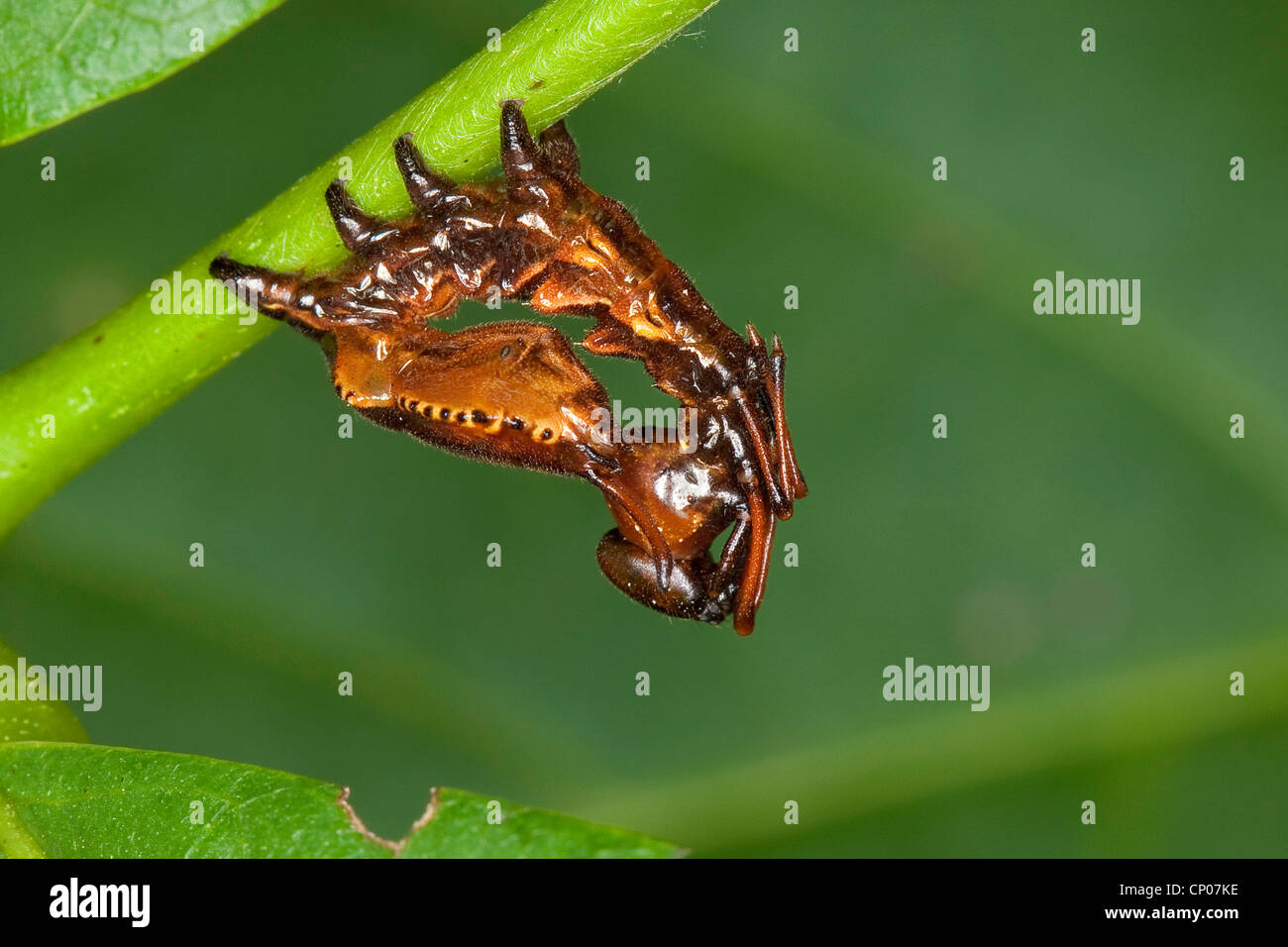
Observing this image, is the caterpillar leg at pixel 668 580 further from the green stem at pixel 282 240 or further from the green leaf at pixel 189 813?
the green stem at pixel 282 240

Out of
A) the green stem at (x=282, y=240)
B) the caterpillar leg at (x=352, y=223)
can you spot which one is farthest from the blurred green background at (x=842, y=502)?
the caterpillar leg at (x=352, y=223)

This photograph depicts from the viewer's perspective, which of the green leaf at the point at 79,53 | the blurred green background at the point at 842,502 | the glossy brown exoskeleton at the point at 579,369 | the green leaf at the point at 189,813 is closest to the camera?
the green leaf at the point at 189,813

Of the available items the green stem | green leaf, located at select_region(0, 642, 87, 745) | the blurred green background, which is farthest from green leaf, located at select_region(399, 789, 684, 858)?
the blurred green background

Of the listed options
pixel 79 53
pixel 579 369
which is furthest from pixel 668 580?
pixel 79 53

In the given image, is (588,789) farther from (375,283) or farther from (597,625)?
(375,283)

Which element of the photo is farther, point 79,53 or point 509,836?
point 79,53

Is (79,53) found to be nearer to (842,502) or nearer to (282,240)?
(282,240)
